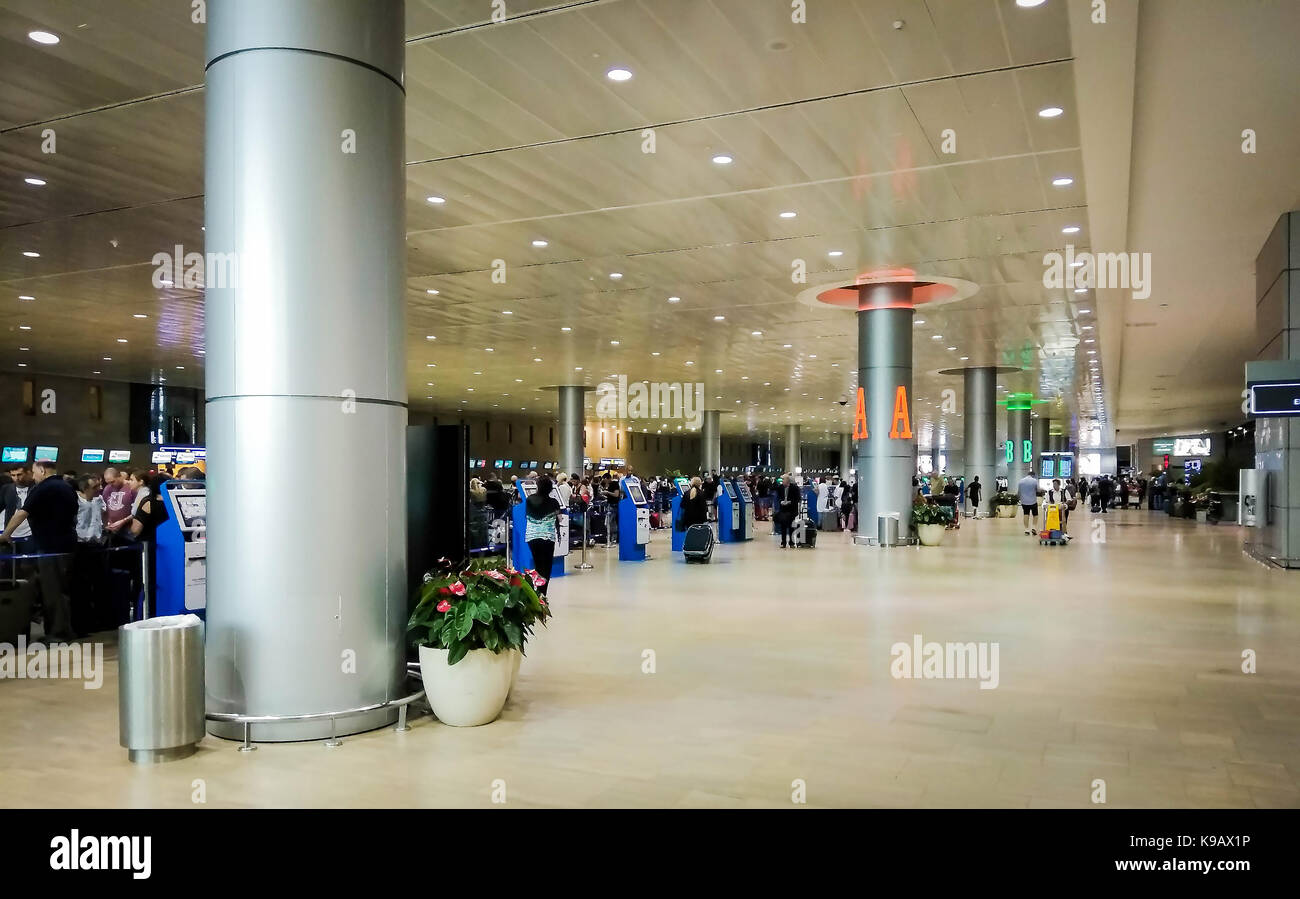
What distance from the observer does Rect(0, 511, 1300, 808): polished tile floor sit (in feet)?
15.7

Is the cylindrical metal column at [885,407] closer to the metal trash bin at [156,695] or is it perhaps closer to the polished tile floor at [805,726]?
the polished tile floor at [805,726]

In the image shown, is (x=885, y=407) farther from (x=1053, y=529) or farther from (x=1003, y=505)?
(x=1003, y=505)

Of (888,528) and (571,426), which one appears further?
(571,426)

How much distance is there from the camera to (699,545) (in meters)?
17.3

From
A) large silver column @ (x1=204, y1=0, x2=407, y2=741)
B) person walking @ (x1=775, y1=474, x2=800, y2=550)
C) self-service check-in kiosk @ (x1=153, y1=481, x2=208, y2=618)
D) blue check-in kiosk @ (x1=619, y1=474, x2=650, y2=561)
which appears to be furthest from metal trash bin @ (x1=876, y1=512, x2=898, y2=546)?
large silver column @ (x1=204, y1=0, x2=407, y2=741)

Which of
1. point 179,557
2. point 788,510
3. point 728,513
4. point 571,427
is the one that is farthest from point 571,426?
point 179,557

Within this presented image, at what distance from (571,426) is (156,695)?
34533 millimetres

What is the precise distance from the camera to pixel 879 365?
818 inches

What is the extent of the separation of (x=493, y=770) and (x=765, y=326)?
2078cm

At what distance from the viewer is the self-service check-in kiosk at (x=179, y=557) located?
8.62 meters

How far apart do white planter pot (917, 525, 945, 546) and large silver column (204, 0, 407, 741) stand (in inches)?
667

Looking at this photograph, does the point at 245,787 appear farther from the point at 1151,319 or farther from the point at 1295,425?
the point at 1151,319

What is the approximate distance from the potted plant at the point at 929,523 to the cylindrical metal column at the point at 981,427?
14.5 m

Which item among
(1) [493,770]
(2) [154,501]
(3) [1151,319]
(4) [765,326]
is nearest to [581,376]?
(4) [765,326]
